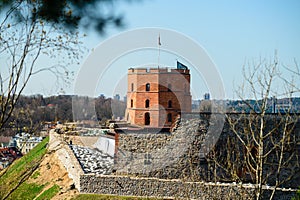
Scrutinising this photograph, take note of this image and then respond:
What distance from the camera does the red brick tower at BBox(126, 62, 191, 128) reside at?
18.0m

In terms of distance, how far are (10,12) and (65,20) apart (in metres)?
0.47

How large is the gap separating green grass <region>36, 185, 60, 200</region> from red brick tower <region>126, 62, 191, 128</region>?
413cm

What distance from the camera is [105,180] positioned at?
13773 millimetres

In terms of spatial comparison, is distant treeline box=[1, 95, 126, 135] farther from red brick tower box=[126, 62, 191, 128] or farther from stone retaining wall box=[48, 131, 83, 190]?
stone retaining wall box=[48, 131, 83, 190]

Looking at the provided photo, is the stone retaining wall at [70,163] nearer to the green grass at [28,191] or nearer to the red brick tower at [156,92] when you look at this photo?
the green grass at [28,191]

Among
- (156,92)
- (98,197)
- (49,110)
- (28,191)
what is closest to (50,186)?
(28,191)

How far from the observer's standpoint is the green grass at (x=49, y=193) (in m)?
15.0

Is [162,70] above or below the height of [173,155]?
above

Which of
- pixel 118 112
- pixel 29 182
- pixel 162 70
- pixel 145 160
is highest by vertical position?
pixel 162 70

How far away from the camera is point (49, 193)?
15.4 m

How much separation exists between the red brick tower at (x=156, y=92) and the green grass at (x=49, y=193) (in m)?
4.13

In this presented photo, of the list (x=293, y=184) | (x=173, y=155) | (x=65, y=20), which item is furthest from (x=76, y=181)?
(x=65, y=20)

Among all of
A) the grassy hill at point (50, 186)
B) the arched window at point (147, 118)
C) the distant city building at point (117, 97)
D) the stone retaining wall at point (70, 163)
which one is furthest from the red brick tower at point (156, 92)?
the grassy hill at point (50, 186)

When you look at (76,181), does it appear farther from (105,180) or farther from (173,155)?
(173,155)
